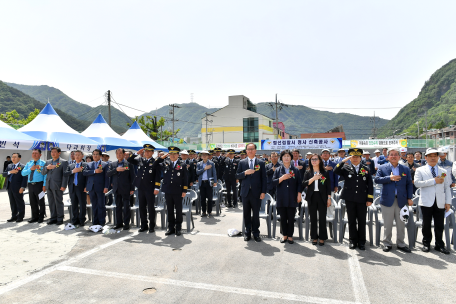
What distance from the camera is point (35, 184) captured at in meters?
7.82

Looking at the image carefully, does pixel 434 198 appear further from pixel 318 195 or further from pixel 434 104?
pixel 434 104

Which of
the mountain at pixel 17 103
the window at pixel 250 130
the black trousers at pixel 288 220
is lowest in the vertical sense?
the black trousers at pixel 288 220

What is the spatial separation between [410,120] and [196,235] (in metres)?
141

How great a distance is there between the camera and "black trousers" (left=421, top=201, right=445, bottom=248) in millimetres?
5348

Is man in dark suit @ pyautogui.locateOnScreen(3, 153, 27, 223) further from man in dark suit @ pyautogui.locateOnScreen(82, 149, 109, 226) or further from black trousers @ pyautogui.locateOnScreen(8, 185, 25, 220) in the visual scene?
man in dark suit @ pyautogui.locateOnScreen(82, 149, 109, 226)

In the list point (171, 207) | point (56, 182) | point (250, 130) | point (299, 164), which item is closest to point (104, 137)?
point (56, 182)

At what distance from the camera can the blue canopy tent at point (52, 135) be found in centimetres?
1215

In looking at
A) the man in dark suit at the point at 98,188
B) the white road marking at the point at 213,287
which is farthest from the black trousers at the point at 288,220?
the man in dark suit at the point at 98,188

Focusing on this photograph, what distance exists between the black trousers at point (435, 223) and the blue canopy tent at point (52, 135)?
13.4 metres

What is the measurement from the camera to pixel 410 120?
120938 mm

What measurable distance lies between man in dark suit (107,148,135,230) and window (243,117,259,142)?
4974 cm

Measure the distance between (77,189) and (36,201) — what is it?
1.72m

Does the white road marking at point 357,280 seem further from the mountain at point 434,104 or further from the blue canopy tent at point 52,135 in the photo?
the mountain at point 434,104

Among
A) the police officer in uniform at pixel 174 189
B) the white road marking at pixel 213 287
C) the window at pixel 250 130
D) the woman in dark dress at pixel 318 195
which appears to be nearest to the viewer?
the white road marking at pixel 213 287
